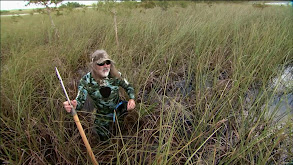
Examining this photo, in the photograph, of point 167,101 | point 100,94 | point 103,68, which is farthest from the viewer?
point 167,101

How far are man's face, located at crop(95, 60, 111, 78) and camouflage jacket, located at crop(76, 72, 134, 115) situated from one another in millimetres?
71

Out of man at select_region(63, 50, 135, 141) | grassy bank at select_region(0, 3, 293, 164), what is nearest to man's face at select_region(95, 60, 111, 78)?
man at select_region(63, 50, 135, 141)

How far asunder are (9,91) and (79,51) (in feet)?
3.55

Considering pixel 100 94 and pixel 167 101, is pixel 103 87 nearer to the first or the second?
pixel 100 94

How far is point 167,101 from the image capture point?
1479 millimetres

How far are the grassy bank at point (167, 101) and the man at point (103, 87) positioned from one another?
12 cm

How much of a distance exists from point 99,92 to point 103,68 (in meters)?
0.19

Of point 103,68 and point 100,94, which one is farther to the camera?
point 100,94

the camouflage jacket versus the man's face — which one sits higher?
the man's face

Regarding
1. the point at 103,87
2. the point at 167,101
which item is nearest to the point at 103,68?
the point at 103,87

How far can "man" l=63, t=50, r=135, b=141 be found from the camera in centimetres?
101

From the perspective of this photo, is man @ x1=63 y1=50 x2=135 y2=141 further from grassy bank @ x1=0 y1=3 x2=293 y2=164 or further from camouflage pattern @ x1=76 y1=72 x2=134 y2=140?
grassy bank @ x1=0 y1=3 x2=293 y2=164

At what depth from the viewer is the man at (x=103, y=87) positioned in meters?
1.01

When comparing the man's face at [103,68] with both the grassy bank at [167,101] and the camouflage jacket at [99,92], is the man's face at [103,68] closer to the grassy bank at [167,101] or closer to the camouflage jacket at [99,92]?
the camouflage jacket at [99,92]
